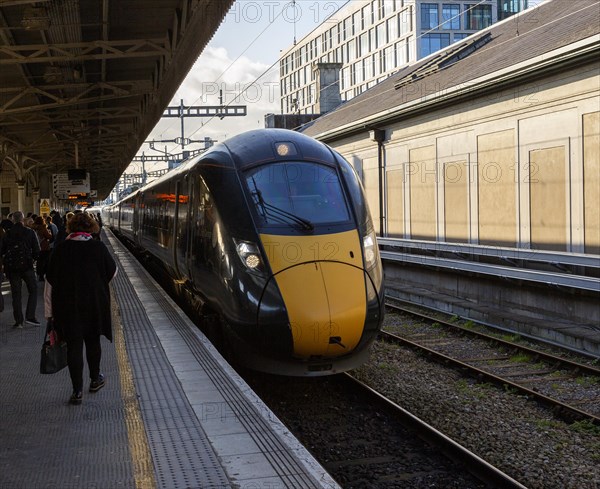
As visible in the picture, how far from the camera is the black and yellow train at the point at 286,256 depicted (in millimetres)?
6840

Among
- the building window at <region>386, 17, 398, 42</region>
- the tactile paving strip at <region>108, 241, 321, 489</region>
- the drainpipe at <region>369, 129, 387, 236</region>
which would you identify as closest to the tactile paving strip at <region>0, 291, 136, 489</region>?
the tactile paving strip at <region>108, 241, 321, 489</region>

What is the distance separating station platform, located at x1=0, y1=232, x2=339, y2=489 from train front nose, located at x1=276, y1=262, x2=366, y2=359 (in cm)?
80

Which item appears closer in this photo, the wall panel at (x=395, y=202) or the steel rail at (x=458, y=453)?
the steel rail at (x=458, y=453)

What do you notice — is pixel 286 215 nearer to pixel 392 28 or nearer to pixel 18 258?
pixel 18 258

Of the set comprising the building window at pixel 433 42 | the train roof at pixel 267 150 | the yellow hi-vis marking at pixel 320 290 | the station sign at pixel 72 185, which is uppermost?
the building window at pixel 433 42

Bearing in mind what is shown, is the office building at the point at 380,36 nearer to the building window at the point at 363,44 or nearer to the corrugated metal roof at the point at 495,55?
the building window at the point at 363,44

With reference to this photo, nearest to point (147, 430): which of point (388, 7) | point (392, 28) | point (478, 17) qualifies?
point (392, 28)

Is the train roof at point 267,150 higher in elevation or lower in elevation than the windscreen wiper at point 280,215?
higher

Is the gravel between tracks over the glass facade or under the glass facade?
under

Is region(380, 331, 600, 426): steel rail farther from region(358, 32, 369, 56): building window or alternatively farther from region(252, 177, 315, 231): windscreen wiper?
region(358, 32, 369, 56): building window

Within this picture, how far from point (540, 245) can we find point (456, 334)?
4.55 m

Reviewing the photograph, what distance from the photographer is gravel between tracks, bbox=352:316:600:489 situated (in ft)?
19.0

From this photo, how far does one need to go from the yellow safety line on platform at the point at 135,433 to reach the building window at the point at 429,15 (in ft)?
184

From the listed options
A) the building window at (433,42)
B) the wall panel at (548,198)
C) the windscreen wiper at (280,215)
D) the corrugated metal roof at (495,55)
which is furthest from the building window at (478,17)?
the windscreen wiper at (280,215)
